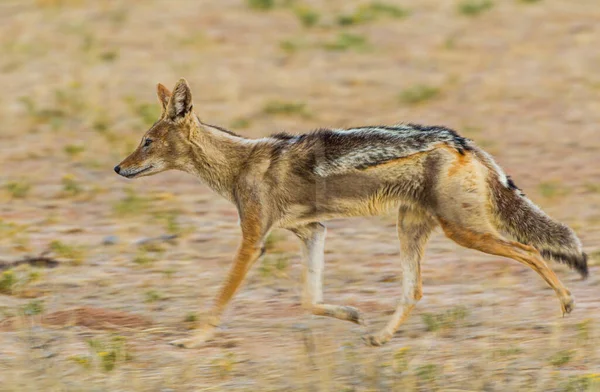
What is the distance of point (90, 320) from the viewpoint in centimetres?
739

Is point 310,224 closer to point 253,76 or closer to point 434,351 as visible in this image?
point 434,351

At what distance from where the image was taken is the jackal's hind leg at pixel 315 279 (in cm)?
716

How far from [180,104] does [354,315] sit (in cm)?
168

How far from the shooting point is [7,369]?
6480mm

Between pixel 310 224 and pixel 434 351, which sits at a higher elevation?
pixel 310 224

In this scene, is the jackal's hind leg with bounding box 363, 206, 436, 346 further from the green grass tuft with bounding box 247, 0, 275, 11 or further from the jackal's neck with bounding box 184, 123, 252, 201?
the green grass tuft with bounding box 247, 0, 275, 11

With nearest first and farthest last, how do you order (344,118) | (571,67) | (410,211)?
(410,211) < (344,118) < (571,67)

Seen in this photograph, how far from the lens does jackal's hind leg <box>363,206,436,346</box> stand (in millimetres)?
7035

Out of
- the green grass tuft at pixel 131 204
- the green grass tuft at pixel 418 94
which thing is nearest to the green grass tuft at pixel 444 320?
the green grass tuft at pixel 131 204

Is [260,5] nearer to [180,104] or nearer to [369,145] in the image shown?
[180,104]

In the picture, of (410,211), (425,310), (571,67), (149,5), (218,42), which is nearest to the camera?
(410,211)

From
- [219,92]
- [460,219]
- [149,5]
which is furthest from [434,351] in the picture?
[149,5]

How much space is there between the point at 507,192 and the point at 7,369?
118 inches

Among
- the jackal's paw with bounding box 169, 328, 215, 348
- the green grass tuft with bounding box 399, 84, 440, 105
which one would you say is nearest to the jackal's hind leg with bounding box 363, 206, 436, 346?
the jackal's paw with bounding box 169, 328, 215, 348
